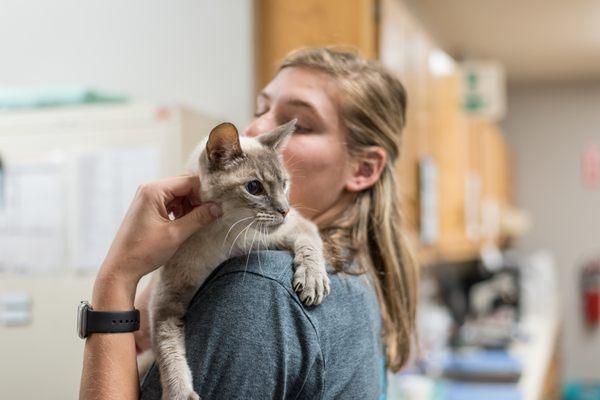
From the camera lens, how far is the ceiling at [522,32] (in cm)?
408

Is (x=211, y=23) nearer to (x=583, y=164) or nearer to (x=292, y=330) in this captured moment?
(x=292, y=330)

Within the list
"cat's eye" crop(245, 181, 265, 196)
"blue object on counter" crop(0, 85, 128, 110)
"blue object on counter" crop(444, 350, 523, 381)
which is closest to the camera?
"cat's eye" crop(245, 181, 265, 196)

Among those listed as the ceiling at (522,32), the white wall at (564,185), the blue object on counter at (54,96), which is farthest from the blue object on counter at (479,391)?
the white wall at (564,185)

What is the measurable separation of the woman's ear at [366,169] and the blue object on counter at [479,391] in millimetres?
1534

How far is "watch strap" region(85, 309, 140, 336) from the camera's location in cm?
82

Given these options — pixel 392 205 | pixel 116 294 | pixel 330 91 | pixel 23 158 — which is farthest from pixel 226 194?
pixel 23 158

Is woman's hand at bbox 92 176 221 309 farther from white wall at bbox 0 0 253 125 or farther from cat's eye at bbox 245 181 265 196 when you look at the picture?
white wall at bbox 0 0 253 125

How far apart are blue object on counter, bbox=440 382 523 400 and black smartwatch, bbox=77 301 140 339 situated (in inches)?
73.3

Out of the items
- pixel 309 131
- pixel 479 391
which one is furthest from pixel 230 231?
pixel 479 391

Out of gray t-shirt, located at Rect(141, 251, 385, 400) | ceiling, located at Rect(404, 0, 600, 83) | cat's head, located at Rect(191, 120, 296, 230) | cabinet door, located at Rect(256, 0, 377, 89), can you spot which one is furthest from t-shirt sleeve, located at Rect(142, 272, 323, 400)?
ceiling, located at Rect(404, 0, 600, 83)

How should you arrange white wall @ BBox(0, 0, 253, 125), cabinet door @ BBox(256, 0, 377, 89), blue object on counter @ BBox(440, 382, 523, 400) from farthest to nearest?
blue object on counter @ BBox(440, 382, 523, 400), cabinet door @ BBox(256, 0, 377, 89), white wall @ BBox(0, 0, 253, 125)

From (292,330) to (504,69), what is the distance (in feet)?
17.9

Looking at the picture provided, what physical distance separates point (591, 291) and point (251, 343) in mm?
5860

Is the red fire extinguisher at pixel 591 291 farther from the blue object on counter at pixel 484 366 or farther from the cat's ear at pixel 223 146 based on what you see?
the cat's ear at pixel 223 146
